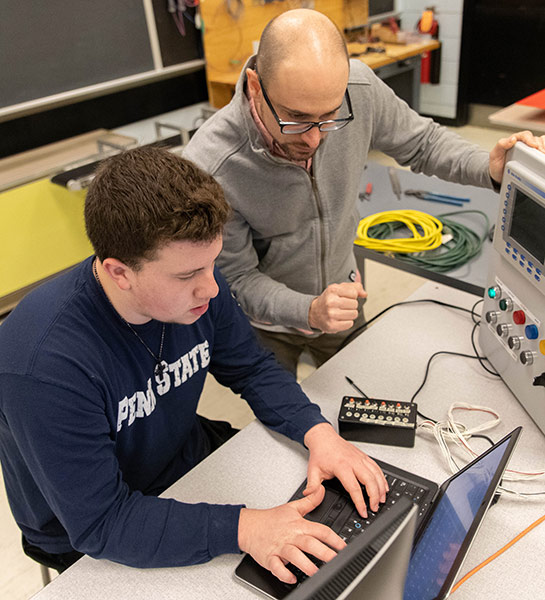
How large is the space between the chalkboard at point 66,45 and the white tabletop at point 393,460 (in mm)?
2093

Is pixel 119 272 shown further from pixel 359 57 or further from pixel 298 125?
pixel 359 57

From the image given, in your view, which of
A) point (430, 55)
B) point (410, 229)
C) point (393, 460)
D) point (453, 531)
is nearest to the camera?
point (453, 531)

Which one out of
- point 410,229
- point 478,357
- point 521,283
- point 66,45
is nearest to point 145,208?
point 521,283

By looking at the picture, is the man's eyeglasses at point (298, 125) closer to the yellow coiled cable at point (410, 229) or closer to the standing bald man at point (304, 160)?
the standing bald man at point (304, 160)

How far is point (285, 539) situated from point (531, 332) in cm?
56

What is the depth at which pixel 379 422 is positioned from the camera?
1037 millimetres

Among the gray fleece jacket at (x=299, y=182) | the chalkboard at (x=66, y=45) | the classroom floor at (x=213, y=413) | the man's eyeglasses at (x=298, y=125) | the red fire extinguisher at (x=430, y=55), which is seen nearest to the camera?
the man's eyeglasses at (x=298, y=125)

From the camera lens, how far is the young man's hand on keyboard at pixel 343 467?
92 centimetres

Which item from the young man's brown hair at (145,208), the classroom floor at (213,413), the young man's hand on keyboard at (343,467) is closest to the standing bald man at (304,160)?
the young man's hand on keyboard at (343,467)

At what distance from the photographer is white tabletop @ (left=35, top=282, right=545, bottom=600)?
0.84 meters

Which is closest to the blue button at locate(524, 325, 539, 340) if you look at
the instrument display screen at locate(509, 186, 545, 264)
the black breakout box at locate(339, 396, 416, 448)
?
the instrument display screen at locate(509, 186, 545, 264)

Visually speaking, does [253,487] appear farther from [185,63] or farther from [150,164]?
[185,63]

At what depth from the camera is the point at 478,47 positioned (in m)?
4.42

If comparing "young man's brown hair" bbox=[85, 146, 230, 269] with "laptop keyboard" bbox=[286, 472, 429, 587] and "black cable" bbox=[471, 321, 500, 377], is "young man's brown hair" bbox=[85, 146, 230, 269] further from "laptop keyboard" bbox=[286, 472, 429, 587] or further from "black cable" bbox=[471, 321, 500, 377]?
"black cable" bbox=[471, 321, 500, 377]
